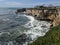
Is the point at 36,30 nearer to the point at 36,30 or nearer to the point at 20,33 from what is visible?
A: the point at 36,30

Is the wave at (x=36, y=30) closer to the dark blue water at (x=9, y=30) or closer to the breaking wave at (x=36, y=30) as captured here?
the breaking wave at (x=36, y=30)

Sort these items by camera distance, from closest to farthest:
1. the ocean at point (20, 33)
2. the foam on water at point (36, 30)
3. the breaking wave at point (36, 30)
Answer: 1. the ocean at point (20, 33)
2. the breaking wave at point (36, 30)
3. the foam on water at point (36, 30)

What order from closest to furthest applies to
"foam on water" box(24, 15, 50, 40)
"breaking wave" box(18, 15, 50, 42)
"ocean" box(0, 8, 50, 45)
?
"ocean" box(0, 8, 50, 45)
"breaking wave" box(18, 15, 50, 42)
"foam on water" box(24, 15, 50, 40)

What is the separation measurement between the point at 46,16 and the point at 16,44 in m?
41.7

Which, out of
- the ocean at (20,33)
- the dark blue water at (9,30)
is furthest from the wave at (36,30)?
the dark blue water at (9,30)

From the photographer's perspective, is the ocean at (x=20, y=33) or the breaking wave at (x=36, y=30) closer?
the ocean at (x=20, y=33)

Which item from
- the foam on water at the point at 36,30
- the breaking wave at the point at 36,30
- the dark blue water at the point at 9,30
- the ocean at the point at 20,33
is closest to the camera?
the ocean at the point at 20,33

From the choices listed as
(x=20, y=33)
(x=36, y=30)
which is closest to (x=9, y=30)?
(x=36, y=30)

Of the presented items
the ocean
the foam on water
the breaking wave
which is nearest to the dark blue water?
the ocean

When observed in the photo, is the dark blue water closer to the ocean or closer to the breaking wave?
the ocean

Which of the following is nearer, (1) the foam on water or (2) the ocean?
(2) the ocean

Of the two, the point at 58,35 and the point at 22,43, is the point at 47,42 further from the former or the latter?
the point at 22,43

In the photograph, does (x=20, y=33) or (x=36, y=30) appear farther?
(x=36, y=30)

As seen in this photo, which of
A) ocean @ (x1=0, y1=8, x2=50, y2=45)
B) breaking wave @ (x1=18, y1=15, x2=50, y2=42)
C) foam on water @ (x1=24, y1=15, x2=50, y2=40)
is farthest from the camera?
foam on water @ (x1=24, y1=15, x2=50, y2=40)
